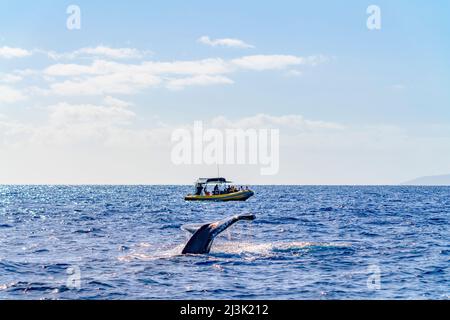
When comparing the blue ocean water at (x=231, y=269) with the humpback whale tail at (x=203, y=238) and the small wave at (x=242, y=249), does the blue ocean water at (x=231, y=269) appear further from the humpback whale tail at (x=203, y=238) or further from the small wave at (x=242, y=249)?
the humpback whale tail at (x=203, y=238)

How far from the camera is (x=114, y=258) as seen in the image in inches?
940

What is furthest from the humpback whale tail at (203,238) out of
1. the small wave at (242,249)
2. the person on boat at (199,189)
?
the person on boat at (199,189)

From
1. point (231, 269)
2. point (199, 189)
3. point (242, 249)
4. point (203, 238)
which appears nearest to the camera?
point (231, 269)

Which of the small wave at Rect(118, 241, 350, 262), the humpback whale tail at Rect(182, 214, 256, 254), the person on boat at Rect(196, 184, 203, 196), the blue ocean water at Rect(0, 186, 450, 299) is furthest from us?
the person on boat at Rect(196, 184, 203, 196)

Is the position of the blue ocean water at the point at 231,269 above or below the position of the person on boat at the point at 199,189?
below

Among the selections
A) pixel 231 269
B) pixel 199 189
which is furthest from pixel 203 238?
pixel 199 189

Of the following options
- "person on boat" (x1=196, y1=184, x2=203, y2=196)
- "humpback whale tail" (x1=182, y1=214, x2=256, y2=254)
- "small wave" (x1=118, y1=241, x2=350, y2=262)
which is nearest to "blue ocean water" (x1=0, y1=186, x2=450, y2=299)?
"small wave" (x1=118, y1=241, x2=350, y2=262)

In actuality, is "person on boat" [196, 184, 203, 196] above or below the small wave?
above

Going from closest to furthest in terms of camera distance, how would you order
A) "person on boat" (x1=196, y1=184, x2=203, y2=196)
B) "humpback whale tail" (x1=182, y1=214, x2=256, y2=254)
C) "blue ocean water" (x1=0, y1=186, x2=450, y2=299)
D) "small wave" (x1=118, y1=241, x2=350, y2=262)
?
"blue ocean water" (x1=0, y1=186, x2=450, y2=299)
"humpback whale tail" (x1=182, y1=214, x2=256, y2=254)
"small wave" (x1=118, y1=241, x2=350, y2=262)
"person on boat" (x1=196, y1=184, x2=203, y2=196)

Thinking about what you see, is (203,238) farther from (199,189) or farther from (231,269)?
(199,189)

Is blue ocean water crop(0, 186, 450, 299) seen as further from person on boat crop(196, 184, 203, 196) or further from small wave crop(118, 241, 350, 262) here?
person on boat crop(196, 184, 203, 196)
